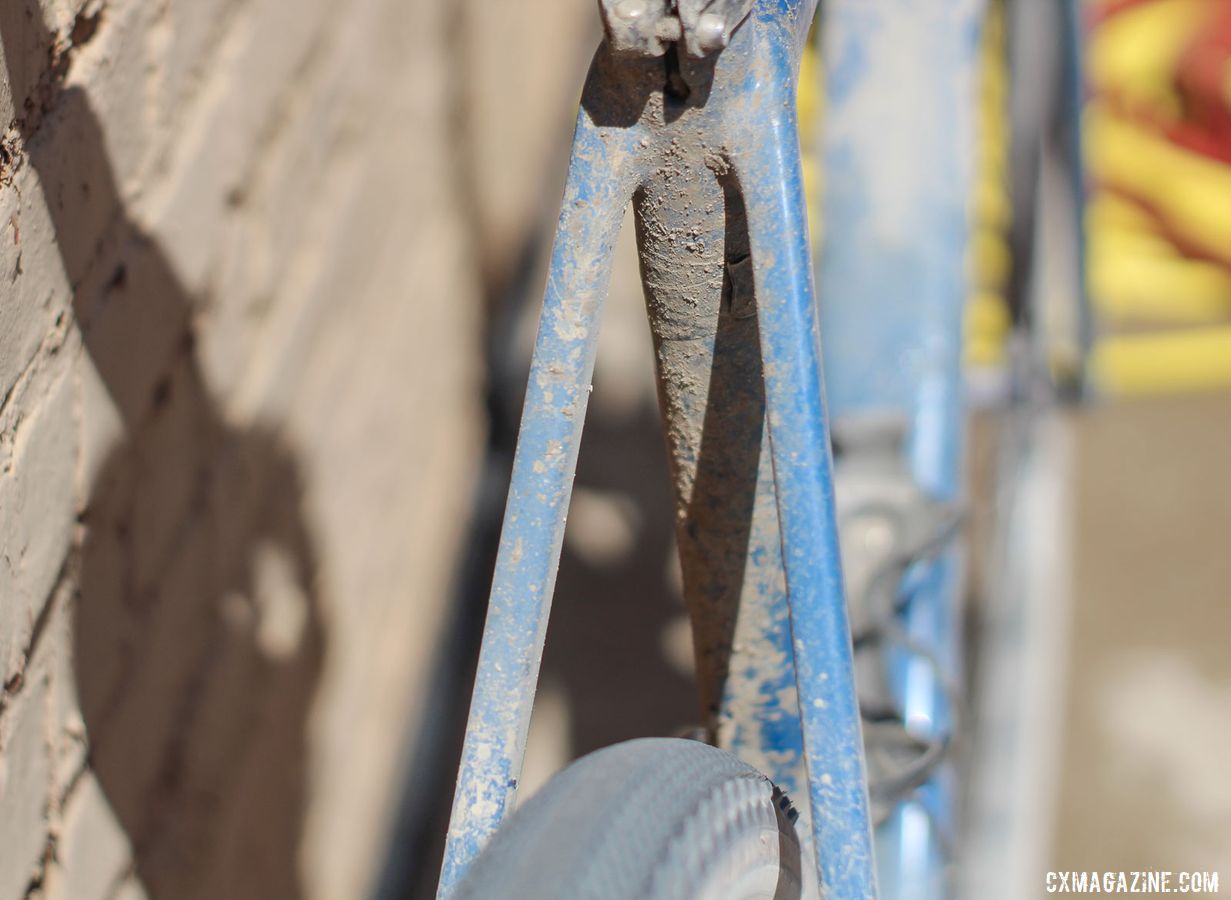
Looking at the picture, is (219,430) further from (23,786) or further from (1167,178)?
(1167,178)

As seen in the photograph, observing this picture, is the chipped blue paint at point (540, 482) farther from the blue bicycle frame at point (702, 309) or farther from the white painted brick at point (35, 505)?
the white painted brick at point (35, 505)

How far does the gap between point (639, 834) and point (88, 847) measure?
577 mm

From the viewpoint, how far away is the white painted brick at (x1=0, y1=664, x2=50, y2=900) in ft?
2.71

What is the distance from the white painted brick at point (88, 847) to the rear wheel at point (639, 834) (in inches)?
18.6

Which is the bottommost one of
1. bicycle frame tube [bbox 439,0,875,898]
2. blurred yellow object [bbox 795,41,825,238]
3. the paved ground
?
the paved ground

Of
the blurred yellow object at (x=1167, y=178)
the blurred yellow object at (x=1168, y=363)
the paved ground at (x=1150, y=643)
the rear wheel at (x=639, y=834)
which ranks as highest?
the rear wheel at (x=639, y=834)

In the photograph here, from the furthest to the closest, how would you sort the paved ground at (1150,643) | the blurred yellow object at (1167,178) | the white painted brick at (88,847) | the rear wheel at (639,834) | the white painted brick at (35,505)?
the blurred yellow object at (1167,178), the paved ground at (1150,643), the white painted brick at (88,847), the white painted brick at (35,505), the rear wheel at (639,834)

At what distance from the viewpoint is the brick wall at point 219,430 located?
2.82 ft

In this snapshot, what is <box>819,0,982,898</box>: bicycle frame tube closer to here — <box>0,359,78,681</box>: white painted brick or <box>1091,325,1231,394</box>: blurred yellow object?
<box>0,359,78,681</box>: white painted brick

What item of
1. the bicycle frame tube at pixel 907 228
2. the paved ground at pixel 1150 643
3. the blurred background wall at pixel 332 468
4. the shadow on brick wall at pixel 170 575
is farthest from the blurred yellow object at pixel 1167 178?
the shadow on brick wall at pixel 170 575

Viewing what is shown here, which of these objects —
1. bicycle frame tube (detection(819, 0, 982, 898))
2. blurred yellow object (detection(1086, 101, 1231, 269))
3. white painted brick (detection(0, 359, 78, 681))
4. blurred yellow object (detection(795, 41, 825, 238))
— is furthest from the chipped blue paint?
blurred yellow object (detection(1086, 101, 1231, 269))

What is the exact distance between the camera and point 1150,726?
6.35ft

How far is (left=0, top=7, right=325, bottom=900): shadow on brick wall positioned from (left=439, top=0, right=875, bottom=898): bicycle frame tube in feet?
1.26

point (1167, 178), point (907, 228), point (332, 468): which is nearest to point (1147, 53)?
point (1167, 178)
